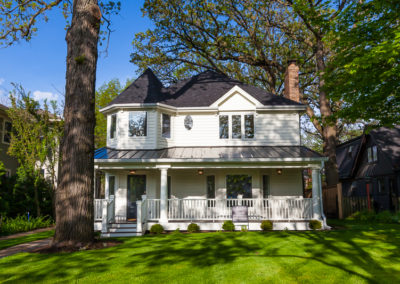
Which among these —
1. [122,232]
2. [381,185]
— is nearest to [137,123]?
[122,232]

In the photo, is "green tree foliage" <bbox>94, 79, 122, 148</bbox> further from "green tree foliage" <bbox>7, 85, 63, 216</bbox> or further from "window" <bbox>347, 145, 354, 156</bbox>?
"window" <bbox>347, 145, 354, 156</bbox>

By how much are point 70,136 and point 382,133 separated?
22297mm

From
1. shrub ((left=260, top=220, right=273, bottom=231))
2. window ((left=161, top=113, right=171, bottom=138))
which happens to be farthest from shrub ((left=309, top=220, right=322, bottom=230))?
window ((left=161, top=113, right=171, bottom=138))

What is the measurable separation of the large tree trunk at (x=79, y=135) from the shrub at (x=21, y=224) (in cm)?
808

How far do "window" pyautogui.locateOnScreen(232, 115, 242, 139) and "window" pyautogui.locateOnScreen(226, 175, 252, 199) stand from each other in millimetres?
2148

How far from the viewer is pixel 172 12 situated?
2203 cm

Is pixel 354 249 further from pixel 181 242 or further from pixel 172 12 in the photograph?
pixel 172 12

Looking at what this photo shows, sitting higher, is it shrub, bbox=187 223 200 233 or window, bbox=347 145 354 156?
window, bbox=347 145 354 156

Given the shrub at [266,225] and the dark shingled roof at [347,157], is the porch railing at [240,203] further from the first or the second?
the dark shingled roof at [347,157]

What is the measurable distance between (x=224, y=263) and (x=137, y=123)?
10.6 meters

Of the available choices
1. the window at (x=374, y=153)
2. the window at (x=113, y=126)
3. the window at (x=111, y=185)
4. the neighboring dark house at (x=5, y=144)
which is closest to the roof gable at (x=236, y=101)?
the window at (x=113, y=126)

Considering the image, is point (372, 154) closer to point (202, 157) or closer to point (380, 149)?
point (380, 149)

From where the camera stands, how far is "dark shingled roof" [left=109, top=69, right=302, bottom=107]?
16.5 m

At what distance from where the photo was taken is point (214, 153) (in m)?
15.0
